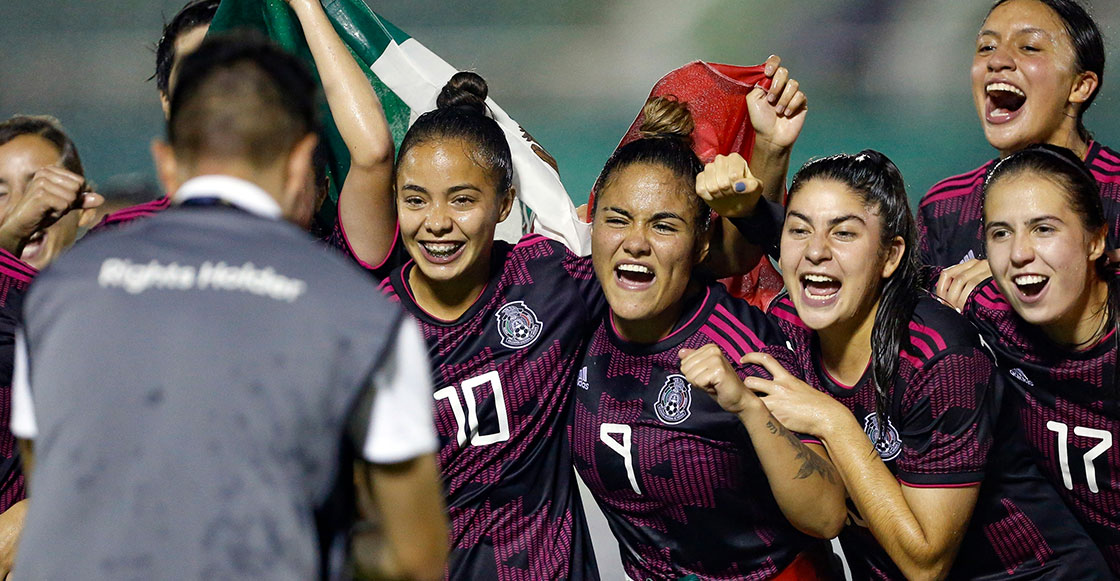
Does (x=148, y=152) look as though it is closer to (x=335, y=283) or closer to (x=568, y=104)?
(x=568, y=104)

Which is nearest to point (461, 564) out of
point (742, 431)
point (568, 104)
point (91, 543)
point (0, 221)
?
point (742, 431)

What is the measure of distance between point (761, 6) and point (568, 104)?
1.65 meters

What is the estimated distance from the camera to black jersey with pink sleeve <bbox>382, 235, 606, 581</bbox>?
2762 mm

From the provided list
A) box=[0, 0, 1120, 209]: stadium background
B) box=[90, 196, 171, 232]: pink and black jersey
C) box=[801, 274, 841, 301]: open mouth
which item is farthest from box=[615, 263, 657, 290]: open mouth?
box=[0, 0, 1120, 209]: stadium background

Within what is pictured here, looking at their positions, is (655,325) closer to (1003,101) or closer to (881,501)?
(881,501)

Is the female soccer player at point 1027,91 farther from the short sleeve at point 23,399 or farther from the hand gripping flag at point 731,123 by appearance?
the short sleeve at point 23,399

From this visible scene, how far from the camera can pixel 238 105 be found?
1.50m

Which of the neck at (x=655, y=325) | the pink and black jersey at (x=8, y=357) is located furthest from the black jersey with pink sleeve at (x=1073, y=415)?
the pink and black jersey at (x=8, y=357)

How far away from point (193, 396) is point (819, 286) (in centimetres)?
170

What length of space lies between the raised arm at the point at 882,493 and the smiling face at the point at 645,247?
11.5 inches

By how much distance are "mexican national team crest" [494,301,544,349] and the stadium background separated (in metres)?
5.41

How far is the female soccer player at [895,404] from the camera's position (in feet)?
8.16

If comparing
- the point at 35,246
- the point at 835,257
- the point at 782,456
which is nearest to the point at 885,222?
the point at 835,257

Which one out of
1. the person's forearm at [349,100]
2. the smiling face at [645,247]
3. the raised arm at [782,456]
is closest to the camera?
the raised arm at [782,456]
